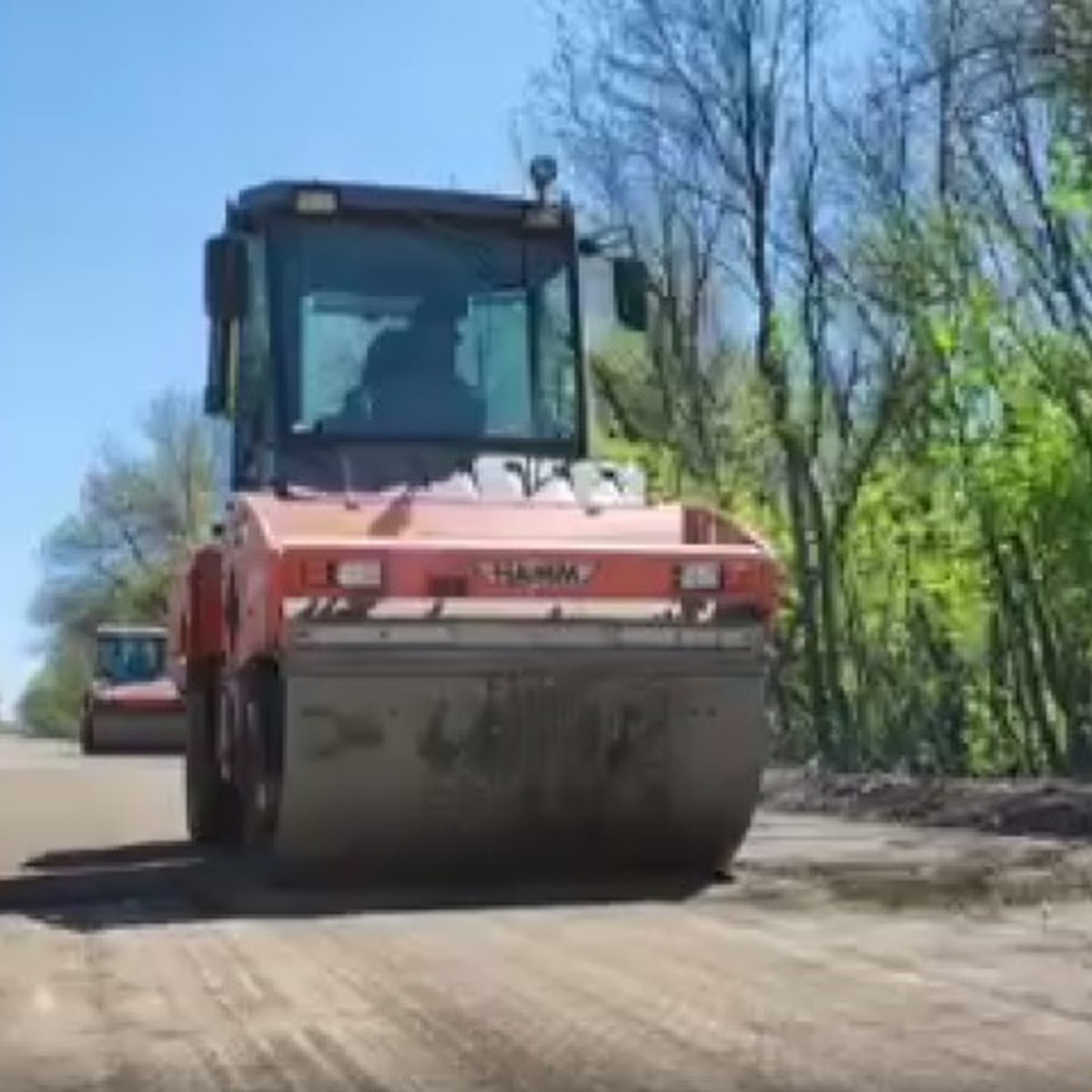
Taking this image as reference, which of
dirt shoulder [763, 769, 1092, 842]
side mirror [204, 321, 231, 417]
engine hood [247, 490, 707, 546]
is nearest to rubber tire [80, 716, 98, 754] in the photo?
dirt shoulder [763, 769, 1092, 842]

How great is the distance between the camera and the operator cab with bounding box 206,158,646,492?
12.1 metres

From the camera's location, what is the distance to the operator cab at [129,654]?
45.3 metres

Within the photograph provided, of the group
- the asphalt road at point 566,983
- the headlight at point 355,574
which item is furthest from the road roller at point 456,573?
the asphalt road at point 566,983

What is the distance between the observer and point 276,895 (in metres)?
10.7

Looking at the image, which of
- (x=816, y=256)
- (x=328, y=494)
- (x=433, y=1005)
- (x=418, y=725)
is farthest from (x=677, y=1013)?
(x=816, y=256)

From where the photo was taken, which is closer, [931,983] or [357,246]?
[931,983]

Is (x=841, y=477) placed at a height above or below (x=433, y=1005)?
above

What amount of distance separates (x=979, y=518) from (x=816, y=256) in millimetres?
4337

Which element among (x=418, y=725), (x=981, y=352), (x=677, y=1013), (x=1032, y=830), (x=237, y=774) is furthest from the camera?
(x=981, y=352)

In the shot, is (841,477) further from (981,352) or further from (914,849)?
(914,849)

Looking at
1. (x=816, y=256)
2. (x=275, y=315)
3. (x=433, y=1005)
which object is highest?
(x=816, y=256)

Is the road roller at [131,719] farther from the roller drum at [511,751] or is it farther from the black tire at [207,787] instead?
the roller drum at [511,751]

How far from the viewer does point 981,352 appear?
25.3m

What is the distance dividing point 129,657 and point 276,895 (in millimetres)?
36020
